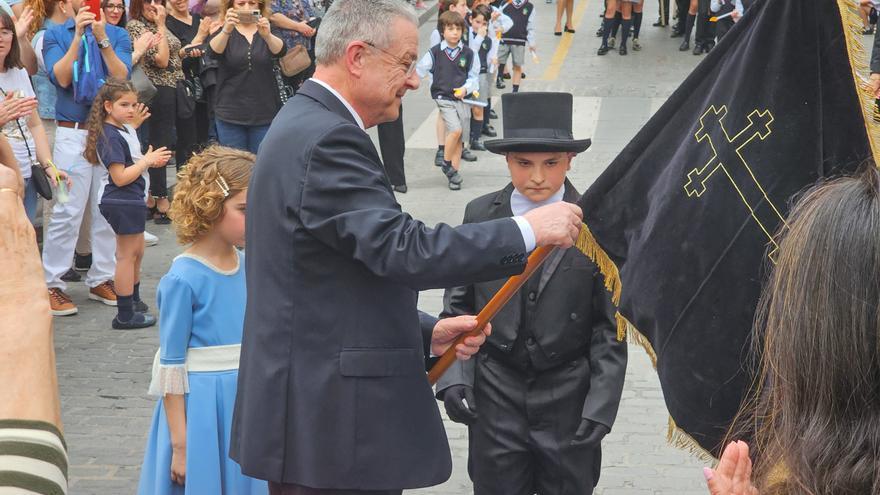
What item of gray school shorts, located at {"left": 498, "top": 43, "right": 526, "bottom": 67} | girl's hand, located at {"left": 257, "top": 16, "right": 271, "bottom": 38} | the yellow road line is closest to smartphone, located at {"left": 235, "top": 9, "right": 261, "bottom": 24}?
girl's hand, located at {"left": 257, "top": 16, "right": 271, "bottom": 38}

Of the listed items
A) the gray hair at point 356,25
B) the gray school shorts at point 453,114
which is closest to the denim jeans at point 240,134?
the gray school shorts at point 453,114

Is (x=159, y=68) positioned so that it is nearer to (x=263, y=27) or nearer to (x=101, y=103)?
(x=263, y=27)

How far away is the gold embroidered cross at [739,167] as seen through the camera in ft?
9.65

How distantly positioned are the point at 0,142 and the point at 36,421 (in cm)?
376

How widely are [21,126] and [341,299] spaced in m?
5.18

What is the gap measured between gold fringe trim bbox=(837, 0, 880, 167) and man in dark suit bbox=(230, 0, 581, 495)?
96 centimetres

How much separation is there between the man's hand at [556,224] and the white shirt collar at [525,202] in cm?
92

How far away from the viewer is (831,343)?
1917 millimetres

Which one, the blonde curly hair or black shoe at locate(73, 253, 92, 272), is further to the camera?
black shoe at locate(73, 253, 92, 272)

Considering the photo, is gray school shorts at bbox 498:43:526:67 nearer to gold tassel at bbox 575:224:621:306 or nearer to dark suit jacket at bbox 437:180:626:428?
dark suit jacket at bbox 437:180:626:428

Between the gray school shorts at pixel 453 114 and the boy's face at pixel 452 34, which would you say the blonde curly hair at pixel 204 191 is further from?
the boy's face at pixel 452 34

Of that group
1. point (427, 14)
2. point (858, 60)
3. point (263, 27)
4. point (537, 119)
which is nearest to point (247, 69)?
point (263, 27)

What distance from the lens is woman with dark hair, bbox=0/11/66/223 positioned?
7574 millimetres

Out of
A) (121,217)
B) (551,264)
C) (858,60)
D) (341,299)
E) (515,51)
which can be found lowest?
(515,51)
